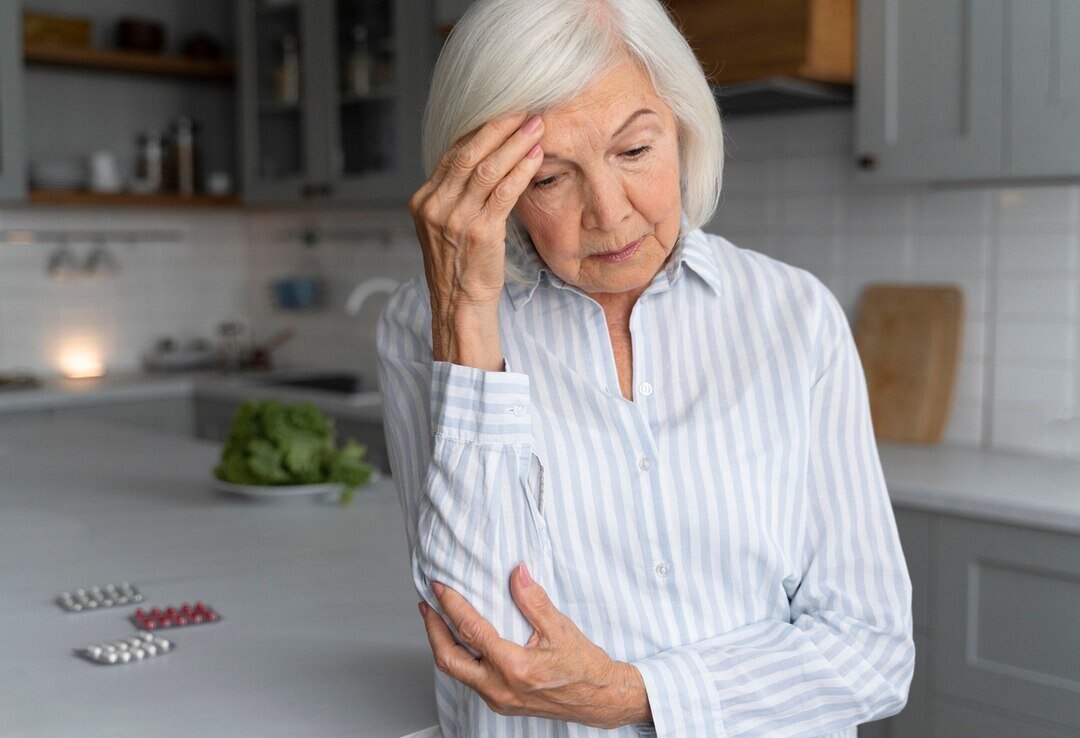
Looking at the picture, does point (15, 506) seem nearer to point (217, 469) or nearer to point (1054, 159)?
point (217, 469)

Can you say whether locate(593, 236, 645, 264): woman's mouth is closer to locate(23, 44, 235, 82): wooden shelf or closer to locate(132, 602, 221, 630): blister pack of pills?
locate(132, 602, 221, 630): blister pack of pills

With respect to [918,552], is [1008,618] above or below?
below

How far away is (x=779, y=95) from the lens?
9.95 feet

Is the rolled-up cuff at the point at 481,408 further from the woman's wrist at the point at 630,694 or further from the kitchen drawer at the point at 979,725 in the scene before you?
the kitchen drawer at the point at 979,725

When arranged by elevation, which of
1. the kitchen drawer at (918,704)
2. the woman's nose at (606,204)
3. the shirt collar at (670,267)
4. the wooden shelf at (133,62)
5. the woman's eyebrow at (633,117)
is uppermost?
the wooden shelf at (133,62)

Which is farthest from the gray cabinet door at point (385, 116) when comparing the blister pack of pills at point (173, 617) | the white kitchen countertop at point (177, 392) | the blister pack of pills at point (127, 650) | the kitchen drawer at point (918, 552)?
the blister pack of pills at point (127, 650)

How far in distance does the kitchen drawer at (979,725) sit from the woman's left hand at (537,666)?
1644mm

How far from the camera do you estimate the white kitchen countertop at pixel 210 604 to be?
4.12ft

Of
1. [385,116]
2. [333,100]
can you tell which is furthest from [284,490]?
[333,100]

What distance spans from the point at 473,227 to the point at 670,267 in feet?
0.92

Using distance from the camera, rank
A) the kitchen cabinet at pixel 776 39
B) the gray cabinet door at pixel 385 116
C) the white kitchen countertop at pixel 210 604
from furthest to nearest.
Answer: the gray cabinet door at pixel 385 116 < the kitchen cabinet at pixel 776 39 < the white kitchen countertop at pixel 210 604

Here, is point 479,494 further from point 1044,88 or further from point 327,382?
point 327,382

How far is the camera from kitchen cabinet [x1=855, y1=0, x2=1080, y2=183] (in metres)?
2.53

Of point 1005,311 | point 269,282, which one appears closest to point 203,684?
point 1005,311
